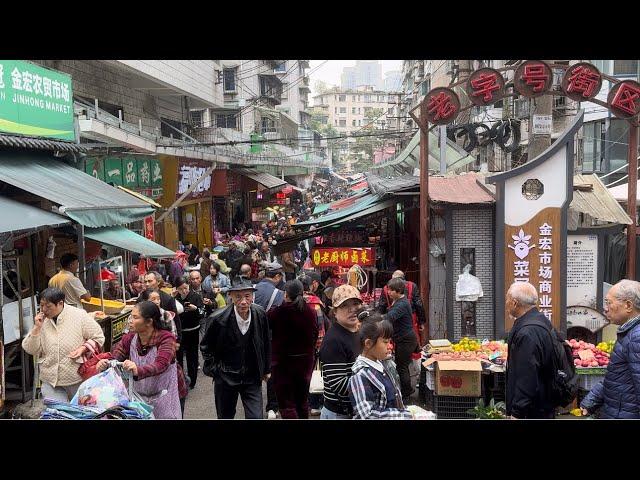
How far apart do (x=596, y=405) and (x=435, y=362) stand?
327 cm

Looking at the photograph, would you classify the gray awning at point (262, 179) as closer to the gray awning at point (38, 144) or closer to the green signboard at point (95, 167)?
the green signboard at point (95, 167)

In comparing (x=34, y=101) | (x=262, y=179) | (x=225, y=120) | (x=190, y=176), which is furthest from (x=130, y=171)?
(x=225, y=120)

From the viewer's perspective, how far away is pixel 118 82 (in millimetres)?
20250

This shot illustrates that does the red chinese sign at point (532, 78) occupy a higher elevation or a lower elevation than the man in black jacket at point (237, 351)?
higher

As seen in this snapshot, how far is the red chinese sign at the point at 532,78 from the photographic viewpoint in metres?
9.91

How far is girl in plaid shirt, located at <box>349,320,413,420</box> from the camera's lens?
422 centimetres

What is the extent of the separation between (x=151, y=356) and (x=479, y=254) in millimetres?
6627

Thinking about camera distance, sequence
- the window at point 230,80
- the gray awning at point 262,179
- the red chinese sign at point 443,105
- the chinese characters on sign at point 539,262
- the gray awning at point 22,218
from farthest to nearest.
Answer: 1. the window at point 230,80
2. the gray awning at point 262,179
3. the chinese characters on sign at point 539,262
4. the red chinese sign at point 443,105
5. the gray awning at point 22,218

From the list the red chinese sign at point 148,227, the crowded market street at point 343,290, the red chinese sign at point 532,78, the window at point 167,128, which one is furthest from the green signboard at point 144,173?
the red chinese sign at point 532,78

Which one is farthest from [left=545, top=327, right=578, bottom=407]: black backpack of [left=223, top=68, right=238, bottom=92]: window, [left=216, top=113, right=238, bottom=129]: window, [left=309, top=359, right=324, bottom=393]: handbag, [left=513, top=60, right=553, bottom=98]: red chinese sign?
[left=223, top=68, right=238, bottom=92]: window

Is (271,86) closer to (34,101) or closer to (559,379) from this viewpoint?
(34,101)

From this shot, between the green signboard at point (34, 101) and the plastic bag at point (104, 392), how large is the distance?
5871 millimetres

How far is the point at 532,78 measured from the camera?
9.96 m

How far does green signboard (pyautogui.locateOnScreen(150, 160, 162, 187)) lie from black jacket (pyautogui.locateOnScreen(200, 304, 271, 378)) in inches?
549
